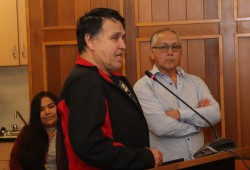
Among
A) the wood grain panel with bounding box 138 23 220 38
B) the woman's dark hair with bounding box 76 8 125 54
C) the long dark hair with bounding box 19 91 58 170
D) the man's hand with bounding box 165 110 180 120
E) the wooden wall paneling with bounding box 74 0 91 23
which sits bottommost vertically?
the long dark hair with bounding box 19 91 58 170

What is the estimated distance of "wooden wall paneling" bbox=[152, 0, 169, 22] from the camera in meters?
3.22

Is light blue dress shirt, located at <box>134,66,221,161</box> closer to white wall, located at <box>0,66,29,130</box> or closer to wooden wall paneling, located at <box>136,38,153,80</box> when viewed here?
wooden wall paneling, located at <box>136,38,153,80</box>

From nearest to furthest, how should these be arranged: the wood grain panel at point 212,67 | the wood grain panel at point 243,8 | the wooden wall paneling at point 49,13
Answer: the wood grain panel at point 243,8, the wood grain panel at point 212,67, the wooden wall paneling at point 49,13

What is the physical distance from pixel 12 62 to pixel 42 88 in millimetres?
720

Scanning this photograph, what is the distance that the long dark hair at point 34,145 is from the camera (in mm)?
2641

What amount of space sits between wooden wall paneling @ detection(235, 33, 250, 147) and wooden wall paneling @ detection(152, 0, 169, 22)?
1.80 ft

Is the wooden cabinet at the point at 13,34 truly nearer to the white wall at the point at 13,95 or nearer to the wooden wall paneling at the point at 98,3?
the white wall at the point at 13,95

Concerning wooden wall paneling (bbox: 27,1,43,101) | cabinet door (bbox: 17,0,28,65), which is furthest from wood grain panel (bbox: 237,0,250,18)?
cabinet door (bbox: 17,0,28,65)

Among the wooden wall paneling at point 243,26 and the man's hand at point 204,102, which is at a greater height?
the wooden wall paneling at point 243,26

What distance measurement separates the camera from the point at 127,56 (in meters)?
3.29

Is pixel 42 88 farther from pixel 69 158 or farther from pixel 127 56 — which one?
pixel 69 158

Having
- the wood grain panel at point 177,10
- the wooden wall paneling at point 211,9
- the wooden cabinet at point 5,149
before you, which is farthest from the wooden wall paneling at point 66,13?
the wooden cabinet at point 5,149

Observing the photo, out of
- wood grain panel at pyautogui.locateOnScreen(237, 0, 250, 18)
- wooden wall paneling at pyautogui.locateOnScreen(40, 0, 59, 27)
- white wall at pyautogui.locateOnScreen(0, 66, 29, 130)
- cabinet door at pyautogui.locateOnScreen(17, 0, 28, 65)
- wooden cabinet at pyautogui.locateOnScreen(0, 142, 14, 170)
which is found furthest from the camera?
white wall at pyautogui.locateOnScreen(0, 66, 29, 130)

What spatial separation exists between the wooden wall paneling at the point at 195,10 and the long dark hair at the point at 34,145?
1328 mm
